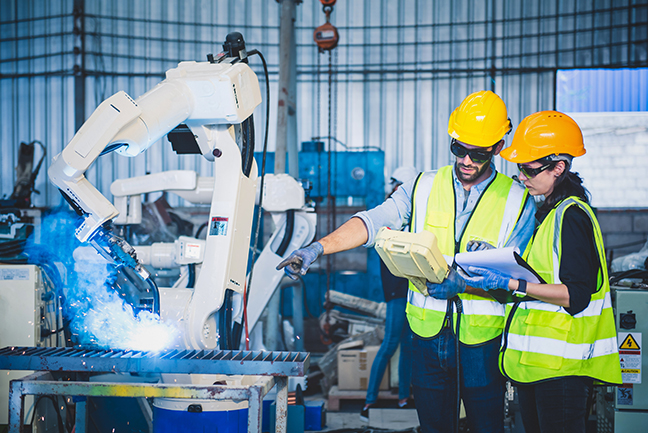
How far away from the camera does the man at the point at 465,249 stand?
1861mm

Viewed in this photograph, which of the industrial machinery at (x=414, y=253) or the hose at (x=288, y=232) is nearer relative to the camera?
the industrial machinery at (x=414, y=253)

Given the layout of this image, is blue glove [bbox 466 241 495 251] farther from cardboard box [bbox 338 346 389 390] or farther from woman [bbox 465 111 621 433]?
cardboard box [bbox 338 346 389 390]

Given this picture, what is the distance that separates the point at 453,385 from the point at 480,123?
3.26ft

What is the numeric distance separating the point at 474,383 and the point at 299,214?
1.47 metres

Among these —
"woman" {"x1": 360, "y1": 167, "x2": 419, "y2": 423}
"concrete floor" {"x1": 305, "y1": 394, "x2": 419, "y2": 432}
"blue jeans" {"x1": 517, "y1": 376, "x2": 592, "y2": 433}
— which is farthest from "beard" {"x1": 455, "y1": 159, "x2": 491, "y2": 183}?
"concrete floor" {"x1": 305, "y1": 394, "x2": 419, "y2": 432}

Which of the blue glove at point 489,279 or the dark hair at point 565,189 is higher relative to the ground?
the dark hair at point 565,189

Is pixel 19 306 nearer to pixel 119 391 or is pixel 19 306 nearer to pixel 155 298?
pixel 155 298

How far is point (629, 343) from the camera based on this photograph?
2830mm

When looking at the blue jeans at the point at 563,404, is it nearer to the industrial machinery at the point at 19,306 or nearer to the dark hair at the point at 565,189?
the dark hair at the point at 565,189

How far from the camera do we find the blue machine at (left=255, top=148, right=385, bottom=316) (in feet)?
23.6

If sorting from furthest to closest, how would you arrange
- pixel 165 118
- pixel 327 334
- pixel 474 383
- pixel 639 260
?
pixel 327 334 → pixel 639 260 → pixel 165 118 → pixel 474 383

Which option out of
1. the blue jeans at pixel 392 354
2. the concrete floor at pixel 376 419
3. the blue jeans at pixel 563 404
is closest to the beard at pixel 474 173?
the blue jeans at pixel 563 404

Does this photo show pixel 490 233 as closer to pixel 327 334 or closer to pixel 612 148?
pixel 327 334

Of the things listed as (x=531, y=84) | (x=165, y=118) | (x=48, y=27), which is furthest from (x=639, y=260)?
(x=48, y=27)
